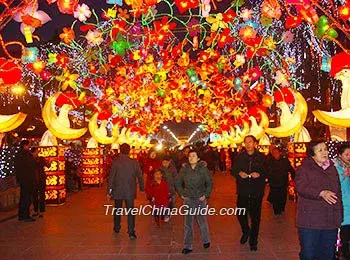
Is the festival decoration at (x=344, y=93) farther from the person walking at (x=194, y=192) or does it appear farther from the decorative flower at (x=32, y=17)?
the decorative flower at (x=32, y=17)

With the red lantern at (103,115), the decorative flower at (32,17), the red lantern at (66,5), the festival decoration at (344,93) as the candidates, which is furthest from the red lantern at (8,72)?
the red lantern at (103,115)

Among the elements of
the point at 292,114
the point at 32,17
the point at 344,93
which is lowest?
the point at 292,114

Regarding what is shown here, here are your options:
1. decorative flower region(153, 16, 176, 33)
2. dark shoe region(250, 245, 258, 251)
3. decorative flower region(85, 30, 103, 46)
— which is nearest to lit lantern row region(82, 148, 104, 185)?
decorative flower region(85, 30, 103, 46)

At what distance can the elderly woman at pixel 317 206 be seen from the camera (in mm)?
6332

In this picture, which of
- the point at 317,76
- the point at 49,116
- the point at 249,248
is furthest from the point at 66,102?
the point at 317,76

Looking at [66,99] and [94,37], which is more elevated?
[94,37]

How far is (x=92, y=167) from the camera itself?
27.2 m

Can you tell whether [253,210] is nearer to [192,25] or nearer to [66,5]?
[66,5]

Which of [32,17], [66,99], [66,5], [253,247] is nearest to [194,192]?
[253,247]

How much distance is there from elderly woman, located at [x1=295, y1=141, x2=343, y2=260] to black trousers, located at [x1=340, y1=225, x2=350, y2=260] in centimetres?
170

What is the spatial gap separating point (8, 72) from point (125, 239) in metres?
3.91

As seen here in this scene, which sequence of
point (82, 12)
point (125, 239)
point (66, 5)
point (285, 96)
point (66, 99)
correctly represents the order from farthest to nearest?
point (66, 99) → point (285, 96) → point (82, 12) → point (66, 5) → point (125, 239)

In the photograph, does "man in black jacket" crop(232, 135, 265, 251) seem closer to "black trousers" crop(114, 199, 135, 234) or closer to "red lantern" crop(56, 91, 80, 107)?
"black trousers" crop(114, 199, 135, 234)

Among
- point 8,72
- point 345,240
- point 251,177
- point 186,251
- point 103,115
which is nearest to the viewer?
point 345,240
